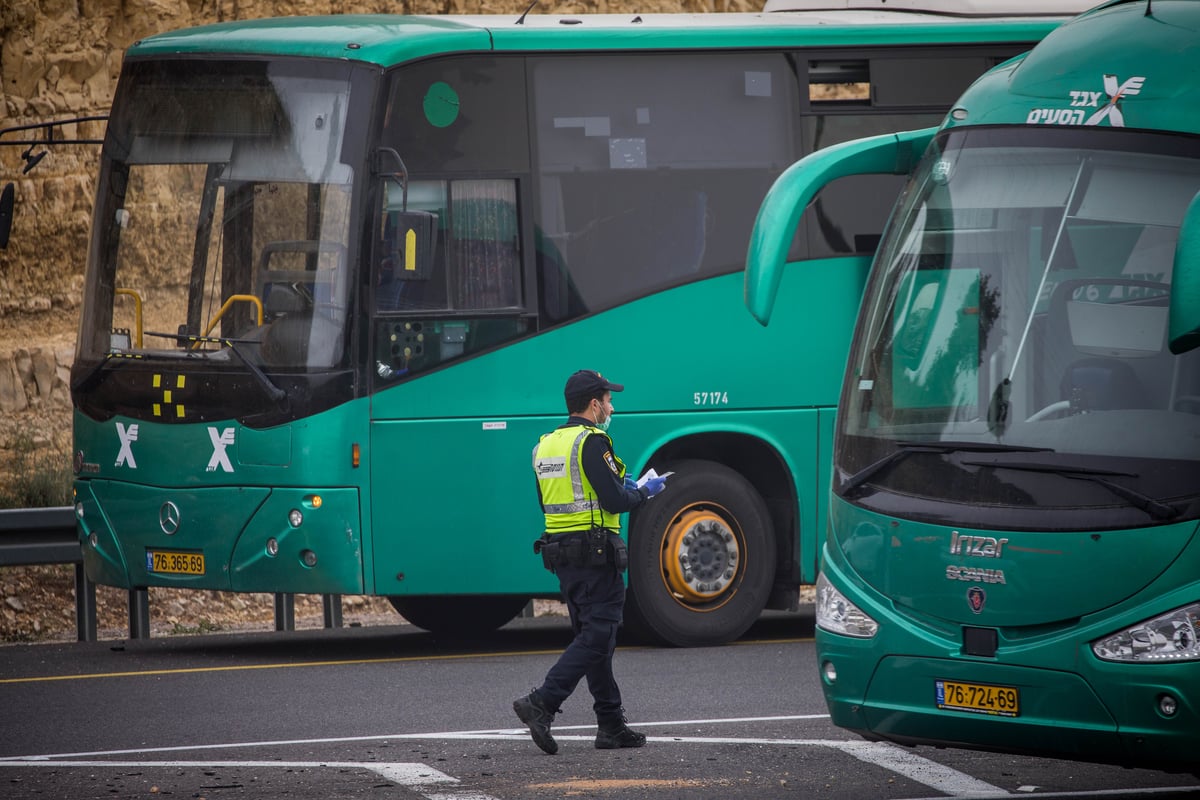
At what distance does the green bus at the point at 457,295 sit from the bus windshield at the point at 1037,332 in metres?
4.82

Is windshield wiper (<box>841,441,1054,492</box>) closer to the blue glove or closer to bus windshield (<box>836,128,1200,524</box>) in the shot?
bus windshield (<box>836,128,1200,524</box>)

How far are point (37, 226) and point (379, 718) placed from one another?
1832 cm

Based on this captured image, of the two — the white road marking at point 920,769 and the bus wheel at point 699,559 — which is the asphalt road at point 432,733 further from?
the bus wheel at point 699,559

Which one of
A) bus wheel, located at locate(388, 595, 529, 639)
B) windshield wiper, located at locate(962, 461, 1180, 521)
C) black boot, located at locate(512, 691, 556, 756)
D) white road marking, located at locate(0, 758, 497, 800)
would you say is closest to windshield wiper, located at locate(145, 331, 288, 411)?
bus wheel, located at locate(388, 595, 529, 639)

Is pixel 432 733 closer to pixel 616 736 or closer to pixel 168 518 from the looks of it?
pixel 616 736

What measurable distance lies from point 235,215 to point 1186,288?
721cm

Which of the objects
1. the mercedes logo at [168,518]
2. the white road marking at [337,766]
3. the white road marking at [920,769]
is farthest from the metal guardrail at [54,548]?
the white road marking at [920,769]

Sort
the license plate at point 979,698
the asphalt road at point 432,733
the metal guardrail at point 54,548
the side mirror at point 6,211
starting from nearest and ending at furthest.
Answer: the license plate at point 979,698 < the asphalt road at point 432,733 < the side mirror at point 6,211 < the metal guardrail at point 54,548

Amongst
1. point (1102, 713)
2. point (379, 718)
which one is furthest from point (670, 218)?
point (1102, 713)

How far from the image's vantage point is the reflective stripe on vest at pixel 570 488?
9.59m

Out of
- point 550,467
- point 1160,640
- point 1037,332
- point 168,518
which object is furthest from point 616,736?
point 168,518

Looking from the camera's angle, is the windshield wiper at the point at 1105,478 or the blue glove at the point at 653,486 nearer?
the windshield wiper at the point at 1105,478

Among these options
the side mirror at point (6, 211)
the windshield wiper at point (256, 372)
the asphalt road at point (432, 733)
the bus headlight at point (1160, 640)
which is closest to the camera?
the bus headlight at point (1160, 640)

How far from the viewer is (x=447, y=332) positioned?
41.3 ft
